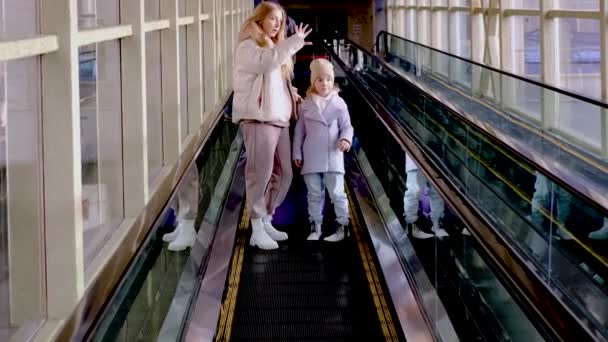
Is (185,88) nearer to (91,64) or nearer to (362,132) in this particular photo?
(362,132)

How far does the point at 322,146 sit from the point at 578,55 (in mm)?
8399

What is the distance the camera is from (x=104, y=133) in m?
5.28

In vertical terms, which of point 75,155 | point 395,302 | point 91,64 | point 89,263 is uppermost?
point 91,64

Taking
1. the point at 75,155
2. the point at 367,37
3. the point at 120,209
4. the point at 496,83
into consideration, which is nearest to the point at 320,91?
the point at 120,209

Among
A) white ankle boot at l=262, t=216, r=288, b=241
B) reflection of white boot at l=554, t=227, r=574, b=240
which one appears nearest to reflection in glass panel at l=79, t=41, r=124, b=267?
white ankle boot at l=262, t=216, r=288, b=241

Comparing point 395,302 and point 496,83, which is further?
point 496,83

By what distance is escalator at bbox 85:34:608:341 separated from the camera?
3.63m

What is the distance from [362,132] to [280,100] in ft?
11.1

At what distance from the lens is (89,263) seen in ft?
13.5

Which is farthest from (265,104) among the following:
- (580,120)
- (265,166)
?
(580,120)

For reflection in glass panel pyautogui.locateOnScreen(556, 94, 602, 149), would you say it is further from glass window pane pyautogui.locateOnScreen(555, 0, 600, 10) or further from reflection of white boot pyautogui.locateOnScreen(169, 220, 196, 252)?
reflection of white boot pyautogui.locateOnScreen(169, 220, 196, 252)

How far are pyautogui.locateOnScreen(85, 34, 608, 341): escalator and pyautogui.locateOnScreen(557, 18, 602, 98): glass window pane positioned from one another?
437cm

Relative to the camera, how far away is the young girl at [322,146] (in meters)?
7.07

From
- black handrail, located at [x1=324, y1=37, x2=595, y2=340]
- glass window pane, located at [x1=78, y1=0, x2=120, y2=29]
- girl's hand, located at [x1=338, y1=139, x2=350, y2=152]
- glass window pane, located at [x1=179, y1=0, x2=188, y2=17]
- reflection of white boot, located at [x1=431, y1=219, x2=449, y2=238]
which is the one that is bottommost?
reflection of white boot, located at [x1=431, y1=219, x2=449, y2=238]
